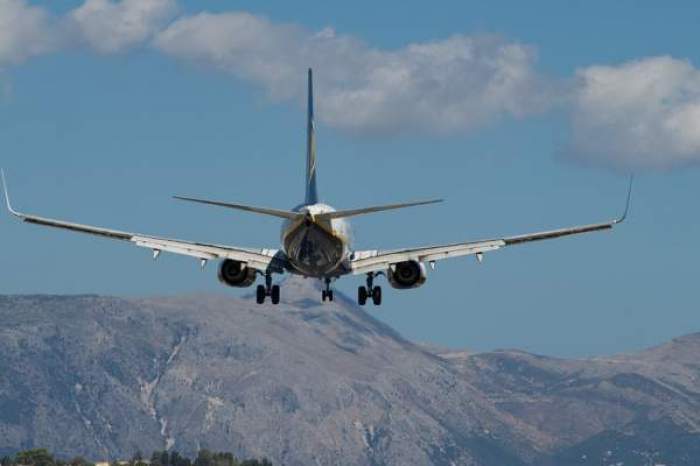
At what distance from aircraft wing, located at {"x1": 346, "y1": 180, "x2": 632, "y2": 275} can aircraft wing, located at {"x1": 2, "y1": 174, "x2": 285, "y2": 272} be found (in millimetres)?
6942

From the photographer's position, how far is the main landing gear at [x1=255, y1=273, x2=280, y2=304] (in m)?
146

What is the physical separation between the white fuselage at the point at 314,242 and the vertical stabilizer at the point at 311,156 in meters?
8.71

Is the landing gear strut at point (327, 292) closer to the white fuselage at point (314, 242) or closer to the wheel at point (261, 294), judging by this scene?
the white fuselage at point (314, 242)

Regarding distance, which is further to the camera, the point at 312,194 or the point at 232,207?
the point at 312,194

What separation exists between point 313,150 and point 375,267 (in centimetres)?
1704

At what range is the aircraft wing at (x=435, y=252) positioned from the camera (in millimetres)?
148250

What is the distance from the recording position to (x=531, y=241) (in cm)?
15000

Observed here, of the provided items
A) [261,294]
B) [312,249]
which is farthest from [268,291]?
[312,249]

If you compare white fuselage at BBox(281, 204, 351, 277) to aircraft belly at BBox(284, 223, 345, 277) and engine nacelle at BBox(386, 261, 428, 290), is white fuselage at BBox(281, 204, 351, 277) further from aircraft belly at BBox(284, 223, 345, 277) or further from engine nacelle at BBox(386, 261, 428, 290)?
engine nacelle at BBox(386, 261, 428, 290)

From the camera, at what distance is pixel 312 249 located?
141 m

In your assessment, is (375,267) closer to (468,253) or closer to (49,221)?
(468,253)

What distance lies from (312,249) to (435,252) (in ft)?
45.5

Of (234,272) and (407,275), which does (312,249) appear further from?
(407,275)

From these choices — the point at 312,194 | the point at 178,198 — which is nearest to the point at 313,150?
the point at 312,194
